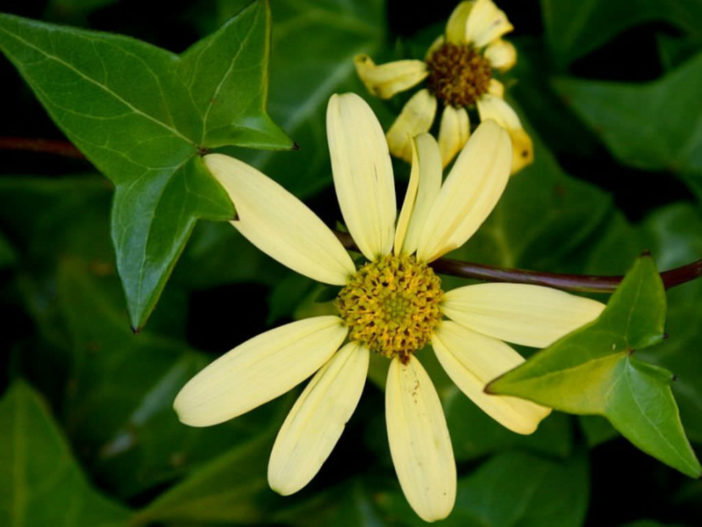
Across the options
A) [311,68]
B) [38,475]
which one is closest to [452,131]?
[311,68]

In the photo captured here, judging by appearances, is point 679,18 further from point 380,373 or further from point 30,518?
point 30,518

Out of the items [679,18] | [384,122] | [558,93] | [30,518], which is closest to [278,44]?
[384,122]

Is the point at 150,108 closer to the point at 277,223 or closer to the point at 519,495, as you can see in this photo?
the point at 277,223

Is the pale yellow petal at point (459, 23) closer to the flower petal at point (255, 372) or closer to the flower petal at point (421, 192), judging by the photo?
the flower petal at point (421, 192)

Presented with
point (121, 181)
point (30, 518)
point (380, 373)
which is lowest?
point (30, 518)

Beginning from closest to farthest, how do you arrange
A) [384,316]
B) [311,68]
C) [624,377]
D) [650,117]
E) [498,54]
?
[624,377] → [384,316] → [498,54] → [311,68] → [650,117]

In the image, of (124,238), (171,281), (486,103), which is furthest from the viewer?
(171,281)

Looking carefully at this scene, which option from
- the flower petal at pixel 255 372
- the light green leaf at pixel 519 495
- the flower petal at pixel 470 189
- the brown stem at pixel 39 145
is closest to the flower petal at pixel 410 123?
the flower petal at pixel 470 189
